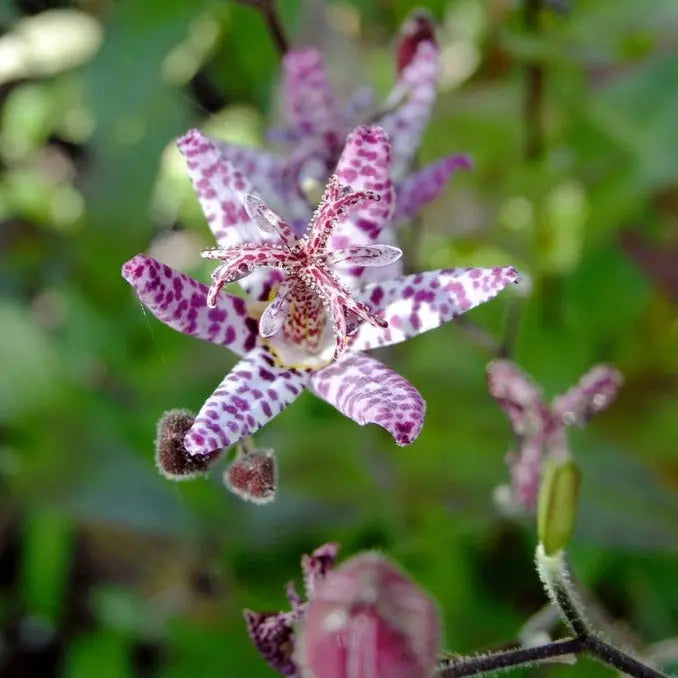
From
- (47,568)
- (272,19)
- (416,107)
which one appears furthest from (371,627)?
(47,568)

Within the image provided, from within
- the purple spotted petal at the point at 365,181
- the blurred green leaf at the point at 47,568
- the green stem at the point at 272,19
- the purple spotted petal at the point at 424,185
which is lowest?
the purple spotted petal at the point at 365,181

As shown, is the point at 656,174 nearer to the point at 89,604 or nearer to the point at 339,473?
the point at 339,473

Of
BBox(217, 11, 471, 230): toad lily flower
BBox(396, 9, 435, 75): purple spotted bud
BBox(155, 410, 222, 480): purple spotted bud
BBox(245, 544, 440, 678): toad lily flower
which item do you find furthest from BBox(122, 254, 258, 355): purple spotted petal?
BBox(396, 9, 435, 75): purple spotted bud

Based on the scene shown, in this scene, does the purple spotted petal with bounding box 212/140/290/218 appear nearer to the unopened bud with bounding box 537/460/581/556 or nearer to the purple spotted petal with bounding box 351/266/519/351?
the purple spotted petal with bounding box 351/266/519/351

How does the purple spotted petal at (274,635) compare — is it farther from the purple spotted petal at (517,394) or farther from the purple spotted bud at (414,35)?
the purple spotted bud at (414,35)

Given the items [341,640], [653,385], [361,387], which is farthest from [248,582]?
[341,640]

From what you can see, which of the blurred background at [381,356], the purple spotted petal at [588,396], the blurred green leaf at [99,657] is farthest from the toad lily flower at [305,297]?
the blurred green leaf at [99,657]
